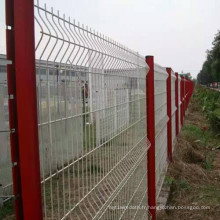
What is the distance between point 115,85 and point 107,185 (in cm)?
66

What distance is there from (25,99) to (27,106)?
24 millimetres

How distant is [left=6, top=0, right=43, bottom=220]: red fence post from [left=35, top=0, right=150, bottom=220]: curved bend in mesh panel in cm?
11

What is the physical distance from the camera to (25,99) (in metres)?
1.17

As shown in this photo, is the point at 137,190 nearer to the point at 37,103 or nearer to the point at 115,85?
the point at 115,85

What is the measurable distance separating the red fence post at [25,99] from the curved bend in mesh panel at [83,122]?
106mm

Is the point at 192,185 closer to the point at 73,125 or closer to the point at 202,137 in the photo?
A: the point at 73,125

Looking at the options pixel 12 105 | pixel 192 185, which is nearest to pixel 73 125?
pixel 12 105

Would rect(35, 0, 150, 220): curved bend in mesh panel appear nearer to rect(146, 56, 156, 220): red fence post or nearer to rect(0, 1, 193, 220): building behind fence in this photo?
rect(0, 1, 193, 220): building behind fence

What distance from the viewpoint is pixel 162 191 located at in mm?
5090

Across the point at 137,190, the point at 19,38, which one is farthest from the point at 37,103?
the point at 137,190

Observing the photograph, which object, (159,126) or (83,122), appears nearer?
(83,122)

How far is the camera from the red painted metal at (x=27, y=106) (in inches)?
45.6

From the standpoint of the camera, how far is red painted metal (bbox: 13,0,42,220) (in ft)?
3.80

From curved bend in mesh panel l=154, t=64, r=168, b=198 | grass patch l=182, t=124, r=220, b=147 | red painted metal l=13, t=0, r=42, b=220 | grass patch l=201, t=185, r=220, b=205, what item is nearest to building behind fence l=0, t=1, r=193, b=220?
red painted metal l=13, t=0, r=42, b=220
